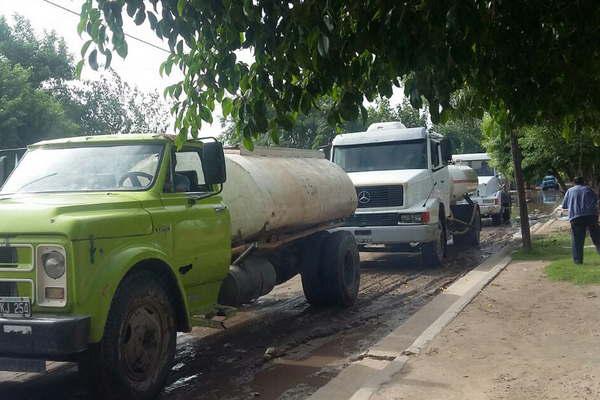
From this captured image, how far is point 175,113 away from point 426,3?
173 centimetres

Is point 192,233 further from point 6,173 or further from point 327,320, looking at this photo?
point 327,320

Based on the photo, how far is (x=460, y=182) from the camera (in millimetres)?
17281

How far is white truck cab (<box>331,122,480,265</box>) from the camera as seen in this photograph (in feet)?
42.9

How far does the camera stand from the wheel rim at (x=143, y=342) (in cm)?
516

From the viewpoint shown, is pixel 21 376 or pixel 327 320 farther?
pixel 327 320

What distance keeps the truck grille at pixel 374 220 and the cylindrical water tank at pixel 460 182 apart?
368cm

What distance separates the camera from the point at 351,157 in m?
14.5

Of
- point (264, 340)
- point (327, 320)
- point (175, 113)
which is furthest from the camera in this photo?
point (327, 320)

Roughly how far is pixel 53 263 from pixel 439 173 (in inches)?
436

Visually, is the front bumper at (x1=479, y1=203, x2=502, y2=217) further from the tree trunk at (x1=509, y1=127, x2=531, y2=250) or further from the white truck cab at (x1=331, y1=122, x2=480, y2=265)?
the tree trunk at (x1=509, y1=127, x2=531, y2=250)

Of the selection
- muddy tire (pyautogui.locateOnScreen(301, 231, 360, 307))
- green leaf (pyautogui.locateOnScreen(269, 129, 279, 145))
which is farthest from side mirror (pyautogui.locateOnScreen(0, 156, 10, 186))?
muddy tire (pyautogui.locateOnScreen(301, 231, 360, 307))

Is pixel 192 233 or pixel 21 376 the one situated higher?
pixel 192 233

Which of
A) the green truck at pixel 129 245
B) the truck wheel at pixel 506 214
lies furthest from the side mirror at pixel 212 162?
the truck wheel at pixel 506 214

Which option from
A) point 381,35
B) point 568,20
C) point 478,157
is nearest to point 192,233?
point 381,35
